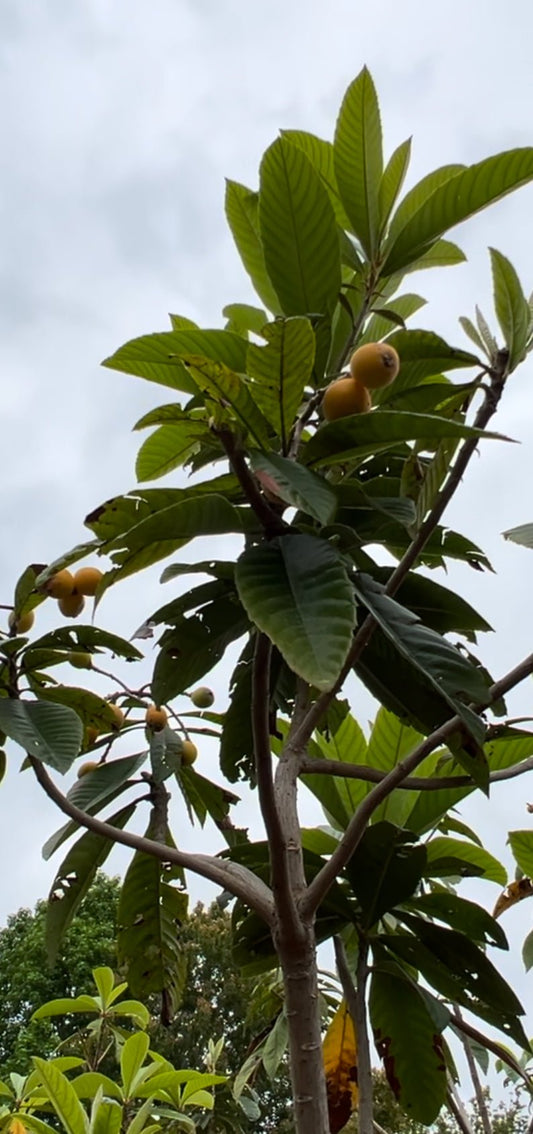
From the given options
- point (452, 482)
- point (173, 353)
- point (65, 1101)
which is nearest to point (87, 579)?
point (173, 353)

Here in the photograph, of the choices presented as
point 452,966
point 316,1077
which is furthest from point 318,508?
point 452,966

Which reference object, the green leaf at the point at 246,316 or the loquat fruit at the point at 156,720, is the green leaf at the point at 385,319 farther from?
the loquat fruit at the point at 156,720

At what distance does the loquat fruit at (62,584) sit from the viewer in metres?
1.38

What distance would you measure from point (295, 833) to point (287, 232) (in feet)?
2.50

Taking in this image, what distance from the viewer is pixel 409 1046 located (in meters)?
1.48

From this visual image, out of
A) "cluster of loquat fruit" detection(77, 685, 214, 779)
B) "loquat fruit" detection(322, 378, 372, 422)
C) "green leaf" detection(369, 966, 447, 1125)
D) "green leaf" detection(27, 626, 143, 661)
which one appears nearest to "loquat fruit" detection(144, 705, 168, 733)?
"cluster of loquat fruit" detection(77, 685, 214, 779)

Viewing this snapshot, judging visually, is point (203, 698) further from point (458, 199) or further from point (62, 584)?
point (458, 199)

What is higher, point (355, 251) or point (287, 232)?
point (355, 251)

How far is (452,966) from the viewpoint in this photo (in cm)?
150

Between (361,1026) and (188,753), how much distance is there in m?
0.55

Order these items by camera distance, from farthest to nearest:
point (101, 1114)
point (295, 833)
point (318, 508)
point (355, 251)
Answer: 1. point (101, 1114)
2. point (355, 251)
3. point (295, 833)
4. point (318, 508)

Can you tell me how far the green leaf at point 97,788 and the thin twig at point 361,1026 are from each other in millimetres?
418

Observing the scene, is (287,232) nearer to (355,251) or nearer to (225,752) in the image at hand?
(355,251)

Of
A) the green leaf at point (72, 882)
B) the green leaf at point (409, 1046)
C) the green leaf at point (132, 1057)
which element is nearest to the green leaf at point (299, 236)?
the green leaf at point (72, 882)
